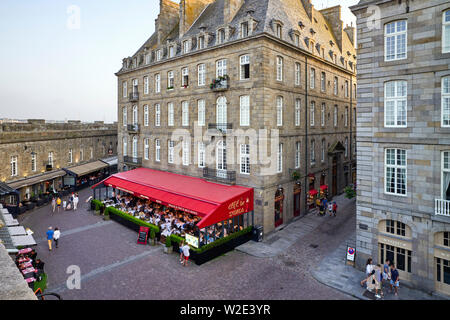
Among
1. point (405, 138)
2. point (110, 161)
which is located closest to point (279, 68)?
point (405, 138)

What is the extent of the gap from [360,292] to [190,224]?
37.0 feet

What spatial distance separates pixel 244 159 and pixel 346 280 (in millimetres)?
10113

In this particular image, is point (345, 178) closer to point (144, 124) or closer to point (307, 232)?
point (307, 232)

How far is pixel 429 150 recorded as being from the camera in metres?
13.3

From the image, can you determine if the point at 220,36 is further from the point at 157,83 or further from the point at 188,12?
the point at 157,83

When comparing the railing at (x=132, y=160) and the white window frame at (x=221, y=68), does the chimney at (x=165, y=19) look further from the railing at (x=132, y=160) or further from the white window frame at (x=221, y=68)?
the railing at (x=132, y=160)

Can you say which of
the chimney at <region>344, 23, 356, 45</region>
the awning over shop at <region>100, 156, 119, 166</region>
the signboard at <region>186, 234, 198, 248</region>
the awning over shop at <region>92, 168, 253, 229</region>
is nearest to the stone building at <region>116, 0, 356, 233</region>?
the awning over shop at <region>92, 168, 253, 229</region>

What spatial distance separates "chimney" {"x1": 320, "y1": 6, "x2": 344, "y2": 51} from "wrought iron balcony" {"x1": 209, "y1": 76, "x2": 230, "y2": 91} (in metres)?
18.1

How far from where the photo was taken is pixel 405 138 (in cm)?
1388

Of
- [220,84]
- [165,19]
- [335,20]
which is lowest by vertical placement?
[220,84]

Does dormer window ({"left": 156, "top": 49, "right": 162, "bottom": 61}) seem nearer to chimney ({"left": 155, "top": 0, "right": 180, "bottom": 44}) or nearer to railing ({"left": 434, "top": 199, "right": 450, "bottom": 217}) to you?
chimney ({"left": 155, "top": 0, "right": 180, "bottom": 44})

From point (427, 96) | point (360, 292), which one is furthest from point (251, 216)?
point (427, 96)

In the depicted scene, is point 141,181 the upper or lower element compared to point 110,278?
upper

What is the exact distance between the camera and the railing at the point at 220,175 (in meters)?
21.7
